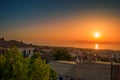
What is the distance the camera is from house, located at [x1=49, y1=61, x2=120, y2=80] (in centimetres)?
3981

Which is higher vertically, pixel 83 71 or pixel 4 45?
pixel 4 45

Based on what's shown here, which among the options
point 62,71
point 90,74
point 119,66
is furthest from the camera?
point 62,71

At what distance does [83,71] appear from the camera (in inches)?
1716

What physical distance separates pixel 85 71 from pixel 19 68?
20226mm

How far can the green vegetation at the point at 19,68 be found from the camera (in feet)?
80.2

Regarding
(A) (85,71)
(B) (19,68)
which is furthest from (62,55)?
(B) (19,68)

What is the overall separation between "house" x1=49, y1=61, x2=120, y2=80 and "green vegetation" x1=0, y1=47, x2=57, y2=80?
1566cm

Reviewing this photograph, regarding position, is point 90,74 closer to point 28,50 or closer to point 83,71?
point 83,71

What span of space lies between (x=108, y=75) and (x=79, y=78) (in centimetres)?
493

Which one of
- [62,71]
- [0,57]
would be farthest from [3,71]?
[62,71]

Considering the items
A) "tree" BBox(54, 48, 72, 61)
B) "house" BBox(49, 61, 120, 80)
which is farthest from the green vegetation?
"tree" BBox(54, 48, 72, 61)

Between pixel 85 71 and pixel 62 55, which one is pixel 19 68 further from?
pixel 62 55

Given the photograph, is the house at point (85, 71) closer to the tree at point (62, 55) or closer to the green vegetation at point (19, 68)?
the green vegetation at point (19, 68)

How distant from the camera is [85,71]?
43250 millimetres
